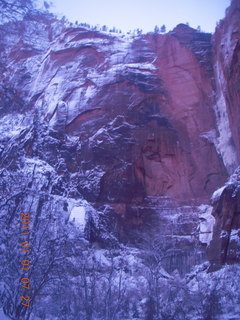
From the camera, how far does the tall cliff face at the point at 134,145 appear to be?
77.3 feet

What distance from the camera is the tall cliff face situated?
23.5m

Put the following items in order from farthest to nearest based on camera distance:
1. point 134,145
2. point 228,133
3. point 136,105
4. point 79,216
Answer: point 136,105
point 134,145
point 228,133
point 79,216

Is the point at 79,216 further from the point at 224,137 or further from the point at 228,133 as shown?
the point at 228,133

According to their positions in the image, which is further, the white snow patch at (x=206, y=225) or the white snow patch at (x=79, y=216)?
the white snow patch at (x=79, y=216)

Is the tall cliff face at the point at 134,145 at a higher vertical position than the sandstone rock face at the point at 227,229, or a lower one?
higher

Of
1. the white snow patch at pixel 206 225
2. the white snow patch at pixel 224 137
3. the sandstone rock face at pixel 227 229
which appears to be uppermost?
the white snow patch at pixel 224 137

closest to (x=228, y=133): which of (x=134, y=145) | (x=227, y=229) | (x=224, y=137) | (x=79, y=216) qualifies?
(x=224, y=137)

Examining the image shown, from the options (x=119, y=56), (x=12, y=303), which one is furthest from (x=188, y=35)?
(x=12, y=303)

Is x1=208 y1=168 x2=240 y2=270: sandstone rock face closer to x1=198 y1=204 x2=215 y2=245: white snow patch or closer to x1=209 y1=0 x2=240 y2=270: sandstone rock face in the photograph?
x1=209 y1=0 x2=240 y2=270: sandstone rock face

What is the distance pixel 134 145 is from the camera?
109 ft

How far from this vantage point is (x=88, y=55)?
42000mm

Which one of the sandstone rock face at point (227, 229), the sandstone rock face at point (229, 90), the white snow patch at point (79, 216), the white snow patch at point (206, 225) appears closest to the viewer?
the sandstone rock face at point (227, 229)

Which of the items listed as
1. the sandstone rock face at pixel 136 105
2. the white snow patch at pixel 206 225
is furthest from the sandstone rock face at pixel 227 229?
the sandstone rock face at pixel 136 105

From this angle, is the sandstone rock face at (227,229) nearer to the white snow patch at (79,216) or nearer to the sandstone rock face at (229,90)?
Result: the sandstone rock face at (229,90)
